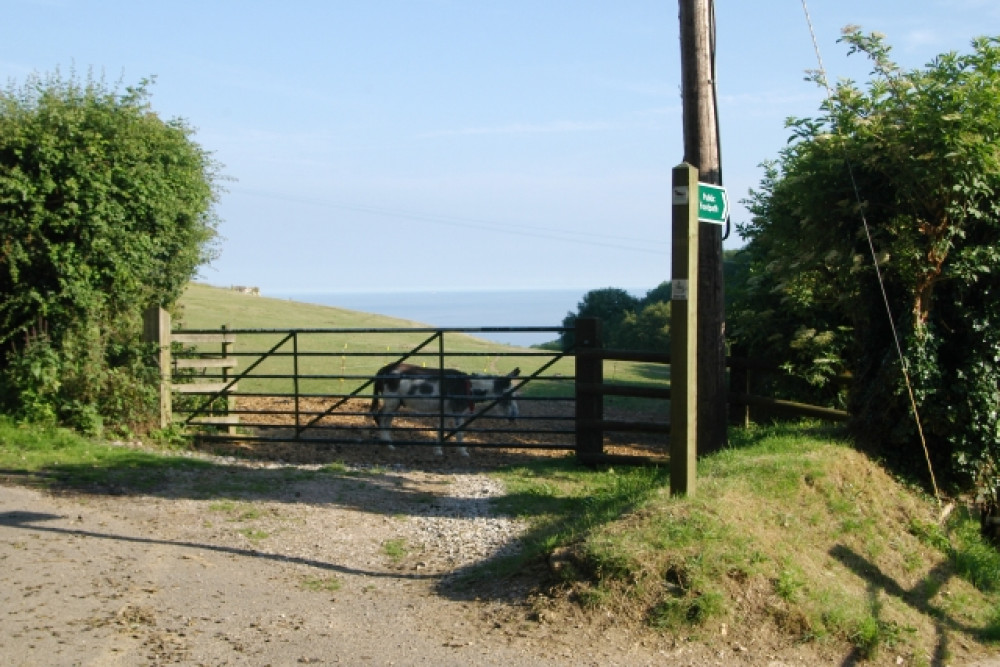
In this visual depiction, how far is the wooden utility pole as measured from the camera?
9328mm

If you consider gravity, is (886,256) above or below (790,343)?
above

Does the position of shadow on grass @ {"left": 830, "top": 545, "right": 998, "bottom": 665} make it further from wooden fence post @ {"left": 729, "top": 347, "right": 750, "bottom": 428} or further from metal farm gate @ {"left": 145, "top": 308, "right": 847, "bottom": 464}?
wooden fence post @ {"left": 729, "top": 347, "right": 750, "bottom": 428}

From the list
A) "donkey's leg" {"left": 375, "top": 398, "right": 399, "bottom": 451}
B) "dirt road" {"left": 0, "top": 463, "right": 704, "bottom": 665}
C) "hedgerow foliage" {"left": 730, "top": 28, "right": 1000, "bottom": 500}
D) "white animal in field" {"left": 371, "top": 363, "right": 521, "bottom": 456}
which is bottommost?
"dirt road" {"left": 0, "top": 463, "right": 704, "bottom": 665}

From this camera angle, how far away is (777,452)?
340 inches

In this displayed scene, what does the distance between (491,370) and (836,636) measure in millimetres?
14318

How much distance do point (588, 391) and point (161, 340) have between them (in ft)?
19.5

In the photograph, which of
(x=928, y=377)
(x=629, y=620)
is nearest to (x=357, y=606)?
(x=629, y=620)

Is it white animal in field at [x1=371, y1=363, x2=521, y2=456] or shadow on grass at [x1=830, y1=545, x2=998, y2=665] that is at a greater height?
white animal in field at [x1=371, y1=363, x2=521, y2=456]

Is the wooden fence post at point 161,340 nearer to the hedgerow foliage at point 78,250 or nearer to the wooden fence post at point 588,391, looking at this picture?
the hedgerow foliage at point 78,250

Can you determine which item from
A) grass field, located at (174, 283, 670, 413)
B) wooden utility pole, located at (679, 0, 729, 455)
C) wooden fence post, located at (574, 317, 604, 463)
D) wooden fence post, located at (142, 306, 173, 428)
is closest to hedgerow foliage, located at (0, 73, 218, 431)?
wooden fence post, located at (142, 306, 173, 428)

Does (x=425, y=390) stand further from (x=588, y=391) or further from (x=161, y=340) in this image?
(x=161, y=340)

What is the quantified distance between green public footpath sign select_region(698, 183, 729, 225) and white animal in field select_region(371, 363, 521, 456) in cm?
631

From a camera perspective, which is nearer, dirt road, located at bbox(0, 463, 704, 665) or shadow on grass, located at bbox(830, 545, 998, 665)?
dirt road, located at bbox(0, 463, 704, 665)

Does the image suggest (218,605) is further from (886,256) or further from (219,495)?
(886,256)
